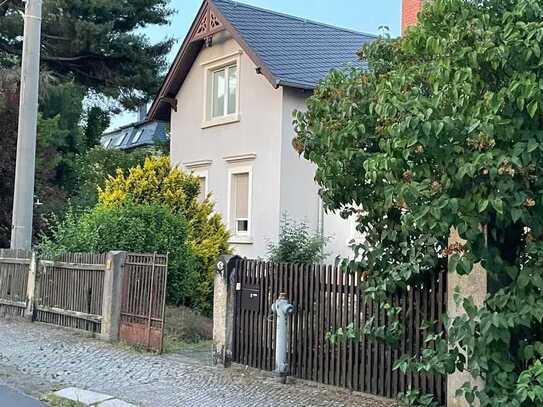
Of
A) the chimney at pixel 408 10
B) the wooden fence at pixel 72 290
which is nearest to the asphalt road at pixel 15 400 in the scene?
the wooden fence at pixel 72 290

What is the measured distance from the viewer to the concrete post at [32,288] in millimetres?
14219

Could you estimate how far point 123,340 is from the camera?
1154cm

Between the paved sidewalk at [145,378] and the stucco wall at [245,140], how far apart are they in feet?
24.8

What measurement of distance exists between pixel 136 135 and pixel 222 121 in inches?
1153

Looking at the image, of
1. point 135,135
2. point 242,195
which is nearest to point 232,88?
point 242,195

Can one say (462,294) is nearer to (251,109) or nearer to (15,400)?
(15,400)

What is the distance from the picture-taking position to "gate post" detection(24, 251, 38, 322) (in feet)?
46.6

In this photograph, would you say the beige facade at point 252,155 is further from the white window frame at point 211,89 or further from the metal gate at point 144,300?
the metal gate at point 144,300

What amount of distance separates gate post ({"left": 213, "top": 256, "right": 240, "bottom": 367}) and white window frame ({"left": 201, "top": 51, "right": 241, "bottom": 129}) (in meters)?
10.1

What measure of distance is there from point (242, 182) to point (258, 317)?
1044 cm

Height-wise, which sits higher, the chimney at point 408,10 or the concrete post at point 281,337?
the chimney at point 408,10

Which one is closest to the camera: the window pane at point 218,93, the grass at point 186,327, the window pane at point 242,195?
the grass at point 186,327

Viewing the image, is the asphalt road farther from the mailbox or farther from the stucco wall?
the stucco wall

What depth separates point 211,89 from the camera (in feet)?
69.4
